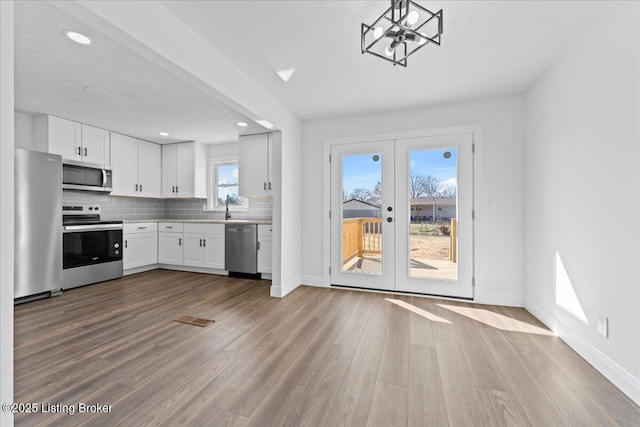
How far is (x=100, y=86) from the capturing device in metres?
2.73

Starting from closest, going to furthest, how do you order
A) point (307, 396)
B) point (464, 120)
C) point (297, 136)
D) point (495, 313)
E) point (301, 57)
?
1. point (307, 396)
2. point (301, 57)
3. point (495, 313)
4. point (464, 120)
5. point (297, 136)

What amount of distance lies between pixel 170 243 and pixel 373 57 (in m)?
4.40

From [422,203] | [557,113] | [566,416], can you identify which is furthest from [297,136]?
[566,416]

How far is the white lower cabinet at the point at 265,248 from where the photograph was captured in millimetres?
4172

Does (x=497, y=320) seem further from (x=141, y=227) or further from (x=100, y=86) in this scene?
(x=141, y=227)

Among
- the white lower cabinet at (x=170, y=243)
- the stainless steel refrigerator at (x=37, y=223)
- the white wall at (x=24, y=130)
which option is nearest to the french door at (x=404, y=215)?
the white lower cabinet at (x=170, y=243)

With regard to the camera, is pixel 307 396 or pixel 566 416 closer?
pixel 566 416

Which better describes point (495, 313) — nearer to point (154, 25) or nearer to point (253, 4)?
point (253, 4)

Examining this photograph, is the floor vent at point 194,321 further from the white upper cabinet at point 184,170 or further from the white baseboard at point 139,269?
the white upper cabinet at point 184,170

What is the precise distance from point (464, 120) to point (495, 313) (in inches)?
85.5

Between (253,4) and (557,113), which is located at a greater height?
(253,4)

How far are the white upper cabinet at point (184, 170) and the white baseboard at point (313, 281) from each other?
264 cm

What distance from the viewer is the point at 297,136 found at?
3822 mm

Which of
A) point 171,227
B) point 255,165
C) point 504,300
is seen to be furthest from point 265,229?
point 504,300
